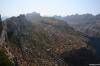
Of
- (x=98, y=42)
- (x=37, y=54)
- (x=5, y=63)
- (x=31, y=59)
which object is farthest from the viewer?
(x=98, y=42)

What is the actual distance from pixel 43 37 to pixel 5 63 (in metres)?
37.2

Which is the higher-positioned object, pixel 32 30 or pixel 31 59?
pixel 32 30

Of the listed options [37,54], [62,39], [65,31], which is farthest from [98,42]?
[37,54]

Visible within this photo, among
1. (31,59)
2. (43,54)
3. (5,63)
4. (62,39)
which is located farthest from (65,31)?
(5,63)

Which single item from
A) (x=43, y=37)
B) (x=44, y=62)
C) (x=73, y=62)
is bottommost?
(x=73, y=62)

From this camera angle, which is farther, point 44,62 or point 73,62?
point 73,62

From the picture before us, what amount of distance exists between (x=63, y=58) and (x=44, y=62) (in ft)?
32.0

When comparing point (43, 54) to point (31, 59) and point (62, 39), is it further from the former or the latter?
point (62, 39)

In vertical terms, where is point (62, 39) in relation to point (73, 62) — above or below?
above

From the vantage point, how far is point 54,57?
1900 inches

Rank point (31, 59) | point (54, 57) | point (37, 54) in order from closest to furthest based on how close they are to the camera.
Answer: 1. point (31, 59)
2. point (37, 54)
3. point (54, 57)

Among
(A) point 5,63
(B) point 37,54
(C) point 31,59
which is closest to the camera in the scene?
(A) point 5,63

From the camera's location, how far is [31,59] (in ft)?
134

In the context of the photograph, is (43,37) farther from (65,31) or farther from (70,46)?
(65,31)
